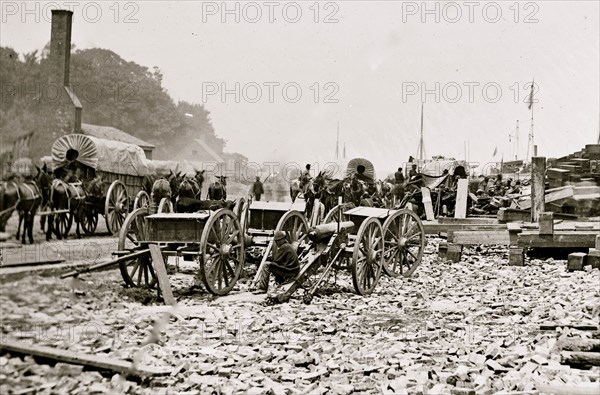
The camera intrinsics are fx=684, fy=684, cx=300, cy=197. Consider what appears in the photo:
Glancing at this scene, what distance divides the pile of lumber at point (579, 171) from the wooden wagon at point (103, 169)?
38.4ft

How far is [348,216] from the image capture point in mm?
13031

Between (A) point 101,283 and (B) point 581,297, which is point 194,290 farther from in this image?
(B) point 581,297

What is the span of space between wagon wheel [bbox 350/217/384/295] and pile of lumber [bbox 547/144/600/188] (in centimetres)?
891

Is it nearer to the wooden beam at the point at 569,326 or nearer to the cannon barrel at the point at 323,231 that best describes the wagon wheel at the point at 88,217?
the cannon barrel at the point at 323,231

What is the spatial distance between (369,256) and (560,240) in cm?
455

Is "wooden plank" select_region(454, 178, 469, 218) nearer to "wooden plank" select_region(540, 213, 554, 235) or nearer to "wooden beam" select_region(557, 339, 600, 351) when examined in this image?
"wooden plank" select_region(540, 213, 554, 235)

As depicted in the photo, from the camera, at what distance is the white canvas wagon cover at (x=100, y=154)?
16.9 meters

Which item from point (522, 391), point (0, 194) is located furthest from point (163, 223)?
point (522, 391)

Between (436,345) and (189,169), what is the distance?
28433 mm

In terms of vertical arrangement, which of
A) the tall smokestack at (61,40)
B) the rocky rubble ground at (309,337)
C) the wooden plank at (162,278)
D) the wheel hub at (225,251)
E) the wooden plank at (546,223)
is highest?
the tall smokestack at (61,40)

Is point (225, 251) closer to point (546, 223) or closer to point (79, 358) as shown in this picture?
point (79, 358)

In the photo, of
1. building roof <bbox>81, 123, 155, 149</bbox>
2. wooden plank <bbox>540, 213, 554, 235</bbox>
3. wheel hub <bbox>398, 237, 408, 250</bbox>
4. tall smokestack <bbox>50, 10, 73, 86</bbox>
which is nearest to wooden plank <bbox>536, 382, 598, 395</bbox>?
tall smokestack <bbox>50, 10, 73, 86</bbox>

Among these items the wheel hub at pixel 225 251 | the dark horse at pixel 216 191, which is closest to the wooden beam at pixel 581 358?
the wheel hub at pixel 225 251

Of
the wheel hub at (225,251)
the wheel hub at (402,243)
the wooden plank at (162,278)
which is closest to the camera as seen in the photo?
the wooden plank at (162,278)
